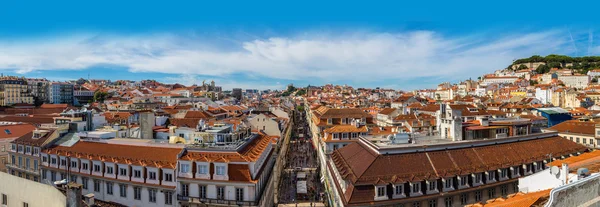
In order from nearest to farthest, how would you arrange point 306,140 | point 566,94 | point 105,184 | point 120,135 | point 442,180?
point 442,180
point 105,184
point 120,135
point 306,140
point 566,94

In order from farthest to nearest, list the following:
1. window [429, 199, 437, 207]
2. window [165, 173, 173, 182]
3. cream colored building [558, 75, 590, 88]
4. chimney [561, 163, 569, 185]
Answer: cream colored building [558, 75, 590, 88]
window [165, 173, 173, 182]
window [429, 199, 437, 207]
chimney [561, 163, 569, 185]

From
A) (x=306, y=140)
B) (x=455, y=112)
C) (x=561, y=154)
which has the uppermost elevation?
(x=455, y=112)

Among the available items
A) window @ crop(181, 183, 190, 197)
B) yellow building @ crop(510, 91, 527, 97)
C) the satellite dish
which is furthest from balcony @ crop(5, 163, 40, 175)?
yellow building @ crop(510, 91, 527, 97)

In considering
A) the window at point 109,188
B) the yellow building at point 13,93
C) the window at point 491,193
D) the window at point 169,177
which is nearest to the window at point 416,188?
the window at point 491,193

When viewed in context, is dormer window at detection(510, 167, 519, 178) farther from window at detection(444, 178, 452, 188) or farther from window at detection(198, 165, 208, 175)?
window at detection(198, 165, 208, 175)

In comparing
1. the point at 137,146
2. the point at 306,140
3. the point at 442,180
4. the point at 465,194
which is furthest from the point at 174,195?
the point at 306,140

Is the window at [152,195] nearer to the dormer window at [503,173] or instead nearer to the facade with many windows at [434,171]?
the facade with many windows at [434,171]

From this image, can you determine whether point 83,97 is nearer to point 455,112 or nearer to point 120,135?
point 120,135
